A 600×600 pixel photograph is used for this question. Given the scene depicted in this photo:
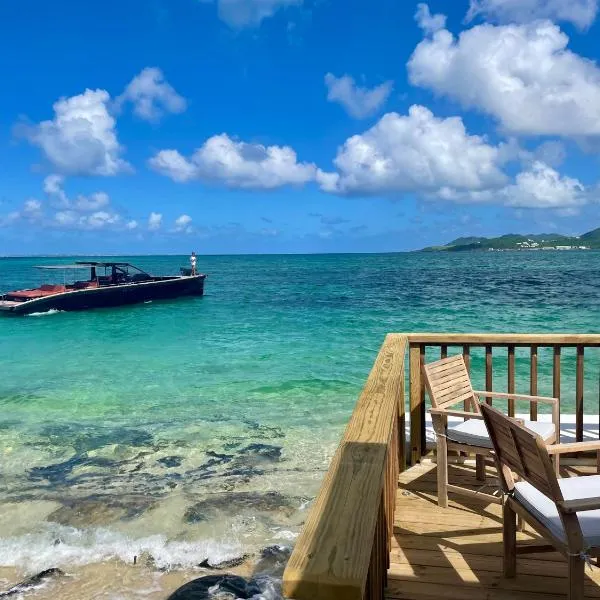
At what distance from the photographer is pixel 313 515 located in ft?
4.25

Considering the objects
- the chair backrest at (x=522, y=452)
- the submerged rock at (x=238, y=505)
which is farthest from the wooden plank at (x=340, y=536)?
the submerged rock at (x=238, y=505)

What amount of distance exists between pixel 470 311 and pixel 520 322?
13.9ft

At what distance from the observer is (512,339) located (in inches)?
160

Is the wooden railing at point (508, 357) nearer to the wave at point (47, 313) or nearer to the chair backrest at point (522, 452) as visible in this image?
the chair backrest at point (522, 452)

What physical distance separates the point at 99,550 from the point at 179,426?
402cm

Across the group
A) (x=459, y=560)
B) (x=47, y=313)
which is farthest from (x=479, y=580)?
(x=47, y=313)

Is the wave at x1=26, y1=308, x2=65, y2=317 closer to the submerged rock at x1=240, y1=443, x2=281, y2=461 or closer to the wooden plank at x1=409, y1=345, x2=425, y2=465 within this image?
the submerged rock at x1=240, y1=443, x2=281, y2=461

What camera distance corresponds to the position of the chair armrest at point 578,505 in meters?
2.06

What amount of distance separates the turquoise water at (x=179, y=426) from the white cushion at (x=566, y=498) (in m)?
2.80

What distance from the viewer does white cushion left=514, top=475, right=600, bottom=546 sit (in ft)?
7.07

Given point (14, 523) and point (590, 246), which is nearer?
point (14, 523)

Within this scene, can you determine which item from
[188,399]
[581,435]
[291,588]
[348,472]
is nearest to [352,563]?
[291,588]

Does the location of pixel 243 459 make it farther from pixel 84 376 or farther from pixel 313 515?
pixel 84 376

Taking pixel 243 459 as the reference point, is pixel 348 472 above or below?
above
